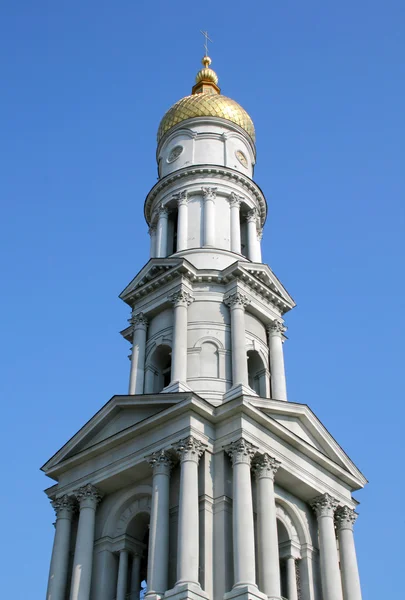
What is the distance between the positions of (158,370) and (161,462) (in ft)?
20.6

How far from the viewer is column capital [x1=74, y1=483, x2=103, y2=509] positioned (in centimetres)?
3128

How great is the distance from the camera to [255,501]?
29.4m

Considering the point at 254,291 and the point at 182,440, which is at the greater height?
the point at 254,291

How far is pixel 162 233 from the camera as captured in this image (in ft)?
129

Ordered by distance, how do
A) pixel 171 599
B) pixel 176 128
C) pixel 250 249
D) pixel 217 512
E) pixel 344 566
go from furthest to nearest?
pixel 176 128, pixel 250 249, pixel 344 566, pixel 217 512, pixel 171 599

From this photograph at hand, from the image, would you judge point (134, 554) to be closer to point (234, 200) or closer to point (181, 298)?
point (181, 298)

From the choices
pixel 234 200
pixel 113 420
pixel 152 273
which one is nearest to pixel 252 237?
pixel 234 200

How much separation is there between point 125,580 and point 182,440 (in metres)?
5.01

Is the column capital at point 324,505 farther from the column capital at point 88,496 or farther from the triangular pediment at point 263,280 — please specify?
the triangular pediment at point 263,280

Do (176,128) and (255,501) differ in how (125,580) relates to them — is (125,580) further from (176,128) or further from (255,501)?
(176,128)

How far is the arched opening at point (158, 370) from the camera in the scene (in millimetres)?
34562

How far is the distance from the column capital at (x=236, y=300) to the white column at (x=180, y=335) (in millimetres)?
1399

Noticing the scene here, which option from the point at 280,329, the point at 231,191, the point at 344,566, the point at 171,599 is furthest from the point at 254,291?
the point at 171,599

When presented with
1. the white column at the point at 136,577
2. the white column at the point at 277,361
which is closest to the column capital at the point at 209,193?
the white column at the point at 277,361
